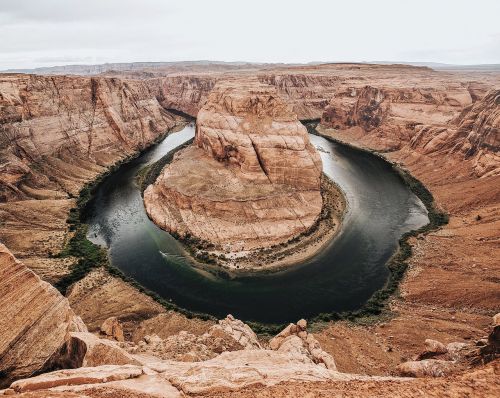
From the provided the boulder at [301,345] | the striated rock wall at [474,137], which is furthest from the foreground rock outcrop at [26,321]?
the striated rock wall at [474,137]

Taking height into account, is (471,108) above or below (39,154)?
above

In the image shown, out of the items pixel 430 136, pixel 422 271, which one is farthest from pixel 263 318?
pixel 430 136

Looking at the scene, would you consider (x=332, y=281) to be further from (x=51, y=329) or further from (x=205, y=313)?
(x=51, y=329)

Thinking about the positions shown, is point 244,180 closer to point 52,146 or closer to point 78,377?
point 52,146

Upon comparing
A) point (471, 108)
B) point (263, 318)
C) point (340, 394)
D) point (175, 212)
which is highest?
point (471, 108)

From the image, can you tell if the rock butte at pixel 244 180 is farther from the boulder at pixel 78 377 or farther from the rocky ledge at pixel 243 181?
the boulder at pixel 78 377

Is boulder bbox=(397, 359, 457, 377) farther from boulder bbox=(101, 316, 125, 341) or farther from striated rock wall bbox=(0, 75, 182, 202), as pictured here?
striated rock wall bbox=(0, 75, 182, 202)

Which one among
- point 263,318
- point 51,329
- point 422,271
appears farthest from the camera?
point 422,271
